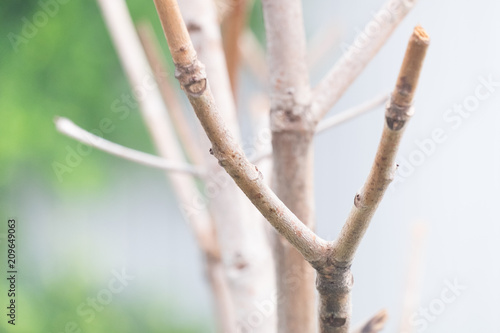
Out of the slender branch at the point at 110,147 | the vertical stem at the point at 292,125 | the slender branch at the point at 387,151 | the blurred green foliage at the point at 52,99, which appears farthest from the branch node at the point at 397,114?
the blurred green foliage at the point at 52,99

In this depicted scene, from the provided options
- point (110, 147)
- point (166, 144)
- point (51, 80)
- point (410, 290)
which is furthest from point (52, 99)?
point (410, 290)

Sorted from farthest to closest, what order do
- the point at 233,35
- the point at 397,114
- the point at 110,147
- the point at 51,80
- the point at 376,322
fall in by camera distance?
the point at 51,80, the point at 233,35, the point at 110,147, the point at 376,322, the point at 397,114

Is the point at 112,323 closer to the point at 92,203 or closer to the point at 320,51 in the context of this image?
the point at 92,203

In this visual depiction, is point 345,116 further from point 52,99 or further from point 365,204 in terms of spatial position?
point 52,99

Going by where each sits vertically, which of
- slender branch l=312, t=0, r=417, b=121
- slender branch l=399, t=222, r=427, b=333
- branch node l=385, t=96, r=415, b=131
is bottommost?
branch node l=385, t=96, r=415, b=131

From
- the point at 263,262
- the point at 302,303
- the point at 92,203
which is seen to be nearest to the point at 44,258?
the point at 92,203

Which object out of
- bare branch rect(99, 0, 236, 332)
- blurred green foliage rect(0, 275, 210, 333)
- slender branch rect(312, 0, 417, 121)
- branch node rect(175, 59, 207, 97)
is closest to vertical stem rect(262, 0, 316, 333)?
slender branch rect(312, 0, 417, 121)

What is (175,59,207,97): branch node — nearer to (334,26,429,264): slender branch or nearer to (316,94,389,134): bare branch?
(334,26,429,264): slender branch
